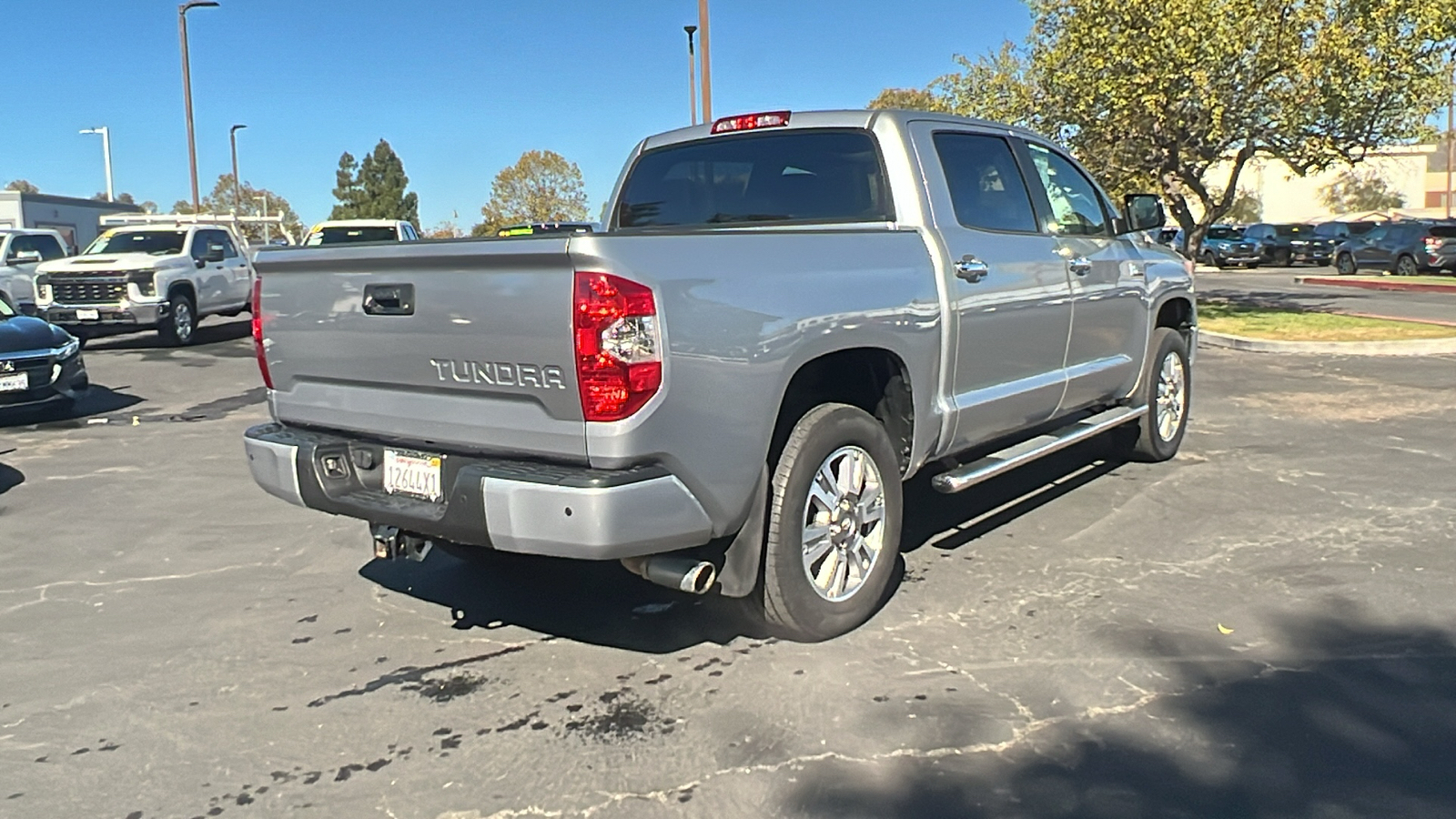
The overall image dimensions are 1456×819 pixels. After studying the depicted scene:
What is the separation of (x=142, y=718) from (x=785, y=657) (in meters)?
2.11

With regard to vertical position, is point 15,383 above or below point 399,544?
above

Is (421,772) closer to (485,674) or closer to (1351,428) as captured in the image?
(485,674)

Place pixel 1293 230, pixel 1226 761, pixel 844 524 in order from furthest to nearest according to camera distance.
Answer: pixel 1293 230 → pixel 844 524 → pixel 1226 761

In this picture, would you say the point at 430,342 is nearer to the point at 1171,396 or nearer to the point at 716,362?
the point at 716,362

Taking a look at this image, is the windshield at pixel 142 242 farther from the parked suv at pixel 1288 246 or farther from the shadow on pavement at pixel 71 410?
the parked suv at pixel 1288 246

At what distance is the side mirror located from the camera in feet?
21.4

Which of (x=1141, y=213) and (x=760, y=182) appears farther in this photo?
(x=1141, y=213)

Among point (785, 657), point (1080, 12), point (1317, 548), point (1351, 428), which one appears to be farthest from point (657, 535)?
point (1080, 12)

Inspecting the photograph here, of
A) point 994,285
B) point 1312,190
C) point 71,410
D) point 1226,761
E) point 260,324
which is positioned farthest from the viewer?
point 1312,190

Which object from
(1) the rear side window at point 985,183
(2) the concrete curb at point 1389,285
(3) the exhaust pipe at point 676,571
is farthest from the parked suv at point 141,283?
(2) the concrete curb at point 1389,285

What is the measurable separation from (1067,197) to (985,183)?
934 mm

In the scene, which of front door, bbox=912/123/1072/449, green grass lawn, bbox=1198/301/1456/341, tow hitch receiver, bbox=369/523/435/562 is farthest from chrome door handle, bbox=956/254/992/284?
green grass lawn, bbox=1198/301/1456/341

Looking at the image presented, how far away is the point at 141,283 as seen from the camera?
16.0 m

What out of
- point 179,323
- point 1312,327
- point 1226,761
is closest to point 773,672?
point 1226,761
